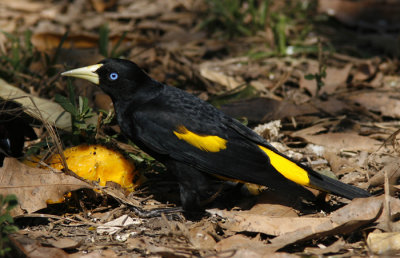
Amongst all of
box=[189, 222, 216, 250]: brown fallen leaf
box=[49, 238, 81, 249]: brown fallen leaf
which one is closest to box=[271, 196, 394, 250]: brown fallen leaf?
box=[189, 222, 216, 250]: brown fallen leaf

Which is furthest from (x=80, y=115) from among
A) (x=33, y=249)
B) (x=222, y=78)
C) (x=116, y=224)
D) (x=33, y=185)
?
(x=222, y=78)

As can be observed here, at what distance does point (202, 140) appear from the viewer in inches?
138

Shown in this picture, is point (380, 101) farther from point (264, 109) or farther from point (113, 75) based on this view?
point (113, 75)

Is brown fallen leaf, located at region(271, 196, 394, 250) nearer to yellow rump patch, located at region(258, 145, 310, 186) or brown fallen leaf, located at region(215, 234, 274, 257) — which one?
brown fallen leaf, located at region(215, 234, 274, 257)

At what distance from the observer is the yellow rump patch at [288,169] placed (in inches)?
135

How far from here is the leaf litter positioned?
119 inches

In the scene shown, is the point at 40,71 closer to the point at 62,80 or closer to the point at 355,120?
the point at 62,80

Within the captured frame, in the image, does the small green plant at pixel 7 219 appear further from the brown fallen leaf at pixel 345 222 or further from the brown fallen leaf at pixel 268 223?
the brown fallen leaf at pixel 345 222

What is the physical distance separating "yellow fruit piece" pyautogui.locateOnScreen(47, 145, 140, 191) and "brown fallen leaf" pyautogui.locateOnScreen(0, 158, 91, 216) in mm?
214

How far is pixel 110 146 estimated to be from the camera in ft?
12.7

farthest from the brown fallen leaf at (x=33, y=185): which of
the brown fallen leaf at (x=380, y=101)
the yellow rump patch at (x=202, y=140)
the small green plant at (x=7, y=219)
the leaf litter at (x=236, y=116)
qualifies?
the brown fallen leaf at (x=380, y=101)

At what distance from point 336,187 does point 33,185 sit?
80.1 inches

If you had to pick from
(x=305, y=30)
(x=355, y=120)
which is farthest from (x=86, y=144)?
(x=305, y=30)

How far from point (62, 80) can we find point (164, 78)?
1.06 meters
